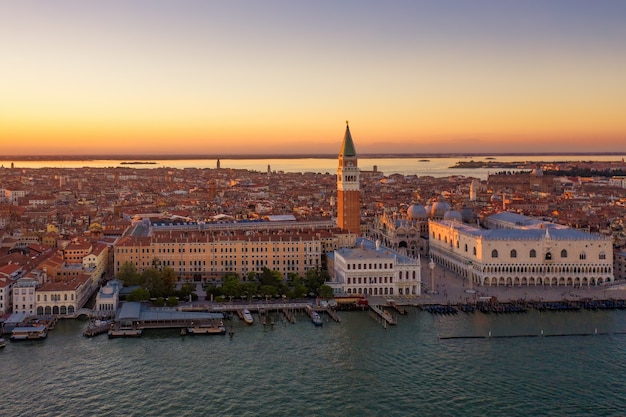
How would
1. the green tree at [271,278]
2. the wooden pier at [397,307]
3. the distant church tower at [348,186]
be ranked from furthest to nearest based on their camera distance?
the distant church tower at [348,186] → the green tree at [271,278] → the wooden pier at [397,307]

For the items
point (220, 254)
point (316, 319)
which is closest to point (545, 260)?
point (316, 319)

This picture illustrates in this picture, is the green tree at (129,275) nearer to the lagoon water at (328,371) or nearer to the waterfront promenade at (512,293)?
the lagoon water at (328,371)

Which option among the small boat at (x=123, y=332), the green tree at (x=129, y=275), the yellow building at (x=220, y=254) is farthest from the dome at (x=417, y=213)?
the small boat at (x=123, y=332)

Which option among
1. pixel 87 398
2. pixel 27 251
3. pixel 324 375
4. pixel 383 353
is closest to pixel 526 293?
pixel 383 353

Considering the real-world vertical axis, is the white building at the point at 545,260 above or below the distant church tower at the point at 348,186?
below

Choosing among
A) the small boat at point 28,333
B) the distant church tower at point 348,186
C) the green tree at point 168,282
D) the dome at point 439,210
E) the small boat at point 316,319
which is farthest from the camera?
the dome at point 439,210

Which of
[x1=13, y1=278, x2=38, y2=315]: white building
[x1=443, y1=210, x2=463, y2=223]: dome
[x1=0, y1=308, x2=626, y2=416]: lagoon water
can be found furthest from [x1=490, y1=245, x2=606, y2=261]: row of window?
[x1=13, y1=278, x2=38, y2=315]: white building

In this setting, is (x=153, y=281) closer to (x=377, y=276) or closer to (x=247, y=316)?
(x=247, y=316)
